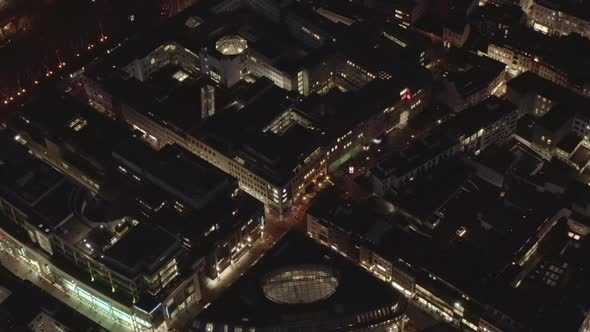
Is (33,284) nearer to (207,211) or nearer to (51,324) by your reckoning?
(51,324)

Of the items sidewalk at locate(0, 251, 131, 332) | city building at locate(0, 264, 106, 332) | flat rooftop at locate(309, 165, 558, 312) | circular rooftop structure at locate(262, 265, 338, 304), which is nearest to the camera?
city building at locate(0, 264, 106, 332)

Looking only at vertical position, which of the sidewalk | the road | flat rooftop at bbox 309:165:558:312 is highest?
flat rooftop at bbox 309:165:558:312

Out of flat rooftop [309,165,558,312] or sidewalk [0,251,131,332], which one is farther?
sidewalk [0,251,131,332]

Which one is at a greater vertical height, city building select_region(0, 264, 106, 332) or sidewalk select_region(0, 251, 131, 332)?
city building select_region(0, 264, 106, 332)

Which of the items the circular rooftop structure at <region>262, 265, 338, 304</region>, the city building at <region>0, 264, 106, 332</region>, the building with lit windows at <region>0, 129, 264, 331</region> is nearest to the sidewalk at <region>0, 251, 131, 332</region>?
the building with lit windows at <region>0, 129, 264, 331</region>

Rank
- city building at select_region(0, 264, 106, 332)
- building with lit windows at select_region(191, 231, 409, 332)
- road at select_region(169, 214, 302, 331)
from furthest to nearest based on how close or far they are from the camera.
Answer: road at select_region(169, 214, 302, 331)
city building at select_region(0, 264, 106, 332)
building with lit windows at select_region(191, 231, 409, 332)

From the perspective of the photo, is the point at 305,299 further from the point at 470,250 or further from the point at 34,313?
the point at 34,313

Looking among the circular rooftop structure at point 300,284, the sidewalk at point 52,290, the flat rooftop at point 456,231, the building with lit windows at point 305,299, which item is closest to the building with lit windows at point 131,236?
the sidewalk at point 52,290

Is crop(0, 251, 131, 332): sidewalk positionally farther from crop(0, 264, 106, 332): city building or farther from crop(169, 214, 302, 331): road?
crop(169, 214, 302, 331): road
